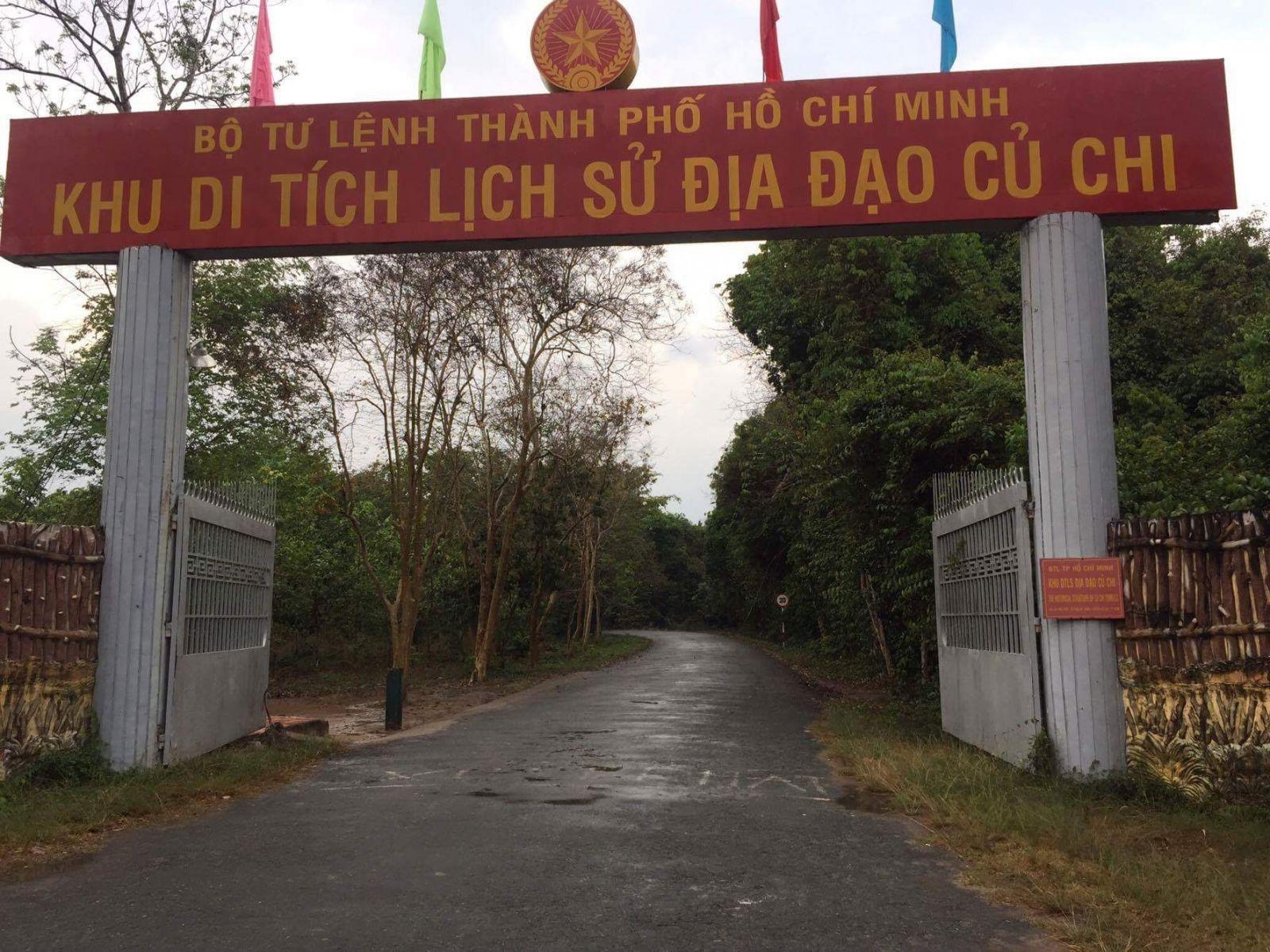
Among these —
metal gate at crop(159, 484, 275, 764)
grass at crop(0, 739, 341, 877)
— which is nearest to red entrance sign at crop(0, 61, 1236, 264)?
metal gate at crop(159, 484, 275, 764)

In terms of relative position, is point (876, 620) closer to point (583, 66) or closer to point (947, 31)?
point (947, 31)

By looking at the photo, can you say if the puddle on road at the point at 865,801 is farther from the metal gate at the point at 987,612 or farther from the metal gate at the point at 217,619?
the metal gate at the point at 217,619

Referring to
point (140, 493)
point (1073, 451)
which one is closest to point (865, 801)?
point (1073, 451)

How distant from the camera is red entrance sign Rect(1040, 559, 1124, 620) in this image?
848 cm

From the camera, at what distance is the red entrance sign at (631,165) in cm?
939

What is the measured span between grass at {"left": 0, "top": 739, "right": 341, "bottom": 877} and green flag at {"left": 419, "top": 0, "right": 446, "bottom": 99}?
680 centimetres

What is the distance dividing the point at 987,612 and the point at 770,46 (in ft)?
19.5

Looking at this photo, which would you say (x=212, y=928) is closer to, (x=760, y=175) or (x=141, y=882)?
(x=141, y=882)

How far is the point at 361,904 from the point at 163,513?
17.7 ft

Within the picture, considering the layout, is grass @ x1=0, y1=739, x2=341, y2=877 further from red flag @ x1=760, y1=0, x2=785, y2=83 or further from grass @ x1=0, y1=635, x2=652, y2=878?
red flag @ x1=760, y1=0, x2=785, y2=83

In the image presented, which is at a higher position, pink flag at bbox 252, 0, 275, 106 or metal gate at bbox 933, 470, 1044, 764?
pink flag at bbox 252, 0, 275, 106

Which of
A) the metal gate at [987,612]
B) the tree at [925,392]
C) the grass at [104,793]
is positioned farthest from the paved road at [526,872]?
the tree at [925,392]

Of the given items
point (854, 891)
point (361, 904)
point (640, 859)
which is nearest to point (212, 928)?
point (361, 904)

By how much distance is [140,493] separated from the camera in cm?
960
